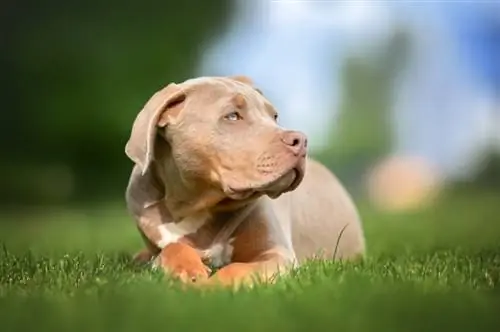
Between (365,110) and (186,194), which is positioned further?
(365,110)

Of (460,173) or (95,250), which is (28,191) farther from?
(460,173)

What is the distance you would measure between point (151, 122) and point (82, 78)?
1.39 ft

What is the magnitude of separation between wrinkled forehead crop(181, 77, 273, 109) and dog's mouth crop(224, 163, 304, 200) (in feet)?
0.47

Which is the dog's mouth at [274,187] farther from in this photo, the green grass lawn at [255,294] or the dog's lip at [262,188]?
the green grass lawn at [255,294]

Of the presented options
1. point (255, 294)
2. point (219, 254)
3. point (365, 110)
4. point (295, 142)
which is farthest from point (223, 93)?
point (365, 110)

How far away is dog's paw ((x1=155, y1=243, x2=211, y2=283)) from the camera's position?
138cm

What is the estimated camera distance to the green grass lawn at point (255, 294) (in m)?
1.18

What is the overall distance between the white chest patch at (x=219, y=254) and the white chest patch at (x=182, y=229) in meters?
0.05

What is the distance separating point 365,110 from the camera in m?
1.92

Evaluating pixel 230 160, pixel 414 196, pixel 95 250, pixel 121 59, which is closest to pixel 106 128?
pixel 121 59

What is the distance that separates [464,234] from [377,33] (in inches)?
17.4

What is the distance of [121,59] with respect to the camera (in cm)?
187

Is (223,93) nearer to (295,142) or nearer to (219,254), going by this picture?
(295,142)

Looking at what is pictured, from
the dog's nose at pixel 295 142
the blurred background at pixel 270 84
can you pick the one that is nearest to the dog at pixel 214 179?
the dog's nose at pixel 295 142
